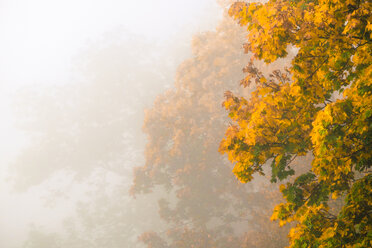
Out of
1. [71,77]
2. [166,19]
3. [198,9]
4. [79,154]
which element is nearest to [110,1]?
[166,19]

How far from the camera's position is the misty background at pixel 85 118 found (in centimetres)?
3372

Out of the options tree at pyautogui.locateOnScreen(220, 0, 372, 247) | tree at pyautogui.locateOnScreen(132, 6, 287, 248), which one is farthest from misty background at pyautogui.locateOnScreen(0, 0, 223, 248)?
tree at pyautogui.locateOnScreen(220, 0, 372, 247)

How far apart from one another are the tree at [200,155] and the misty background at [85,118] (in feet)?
45.7

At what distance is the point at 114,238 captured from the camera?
31.2 meters

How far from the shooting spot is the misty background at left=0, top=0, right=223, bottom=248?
33.7 m

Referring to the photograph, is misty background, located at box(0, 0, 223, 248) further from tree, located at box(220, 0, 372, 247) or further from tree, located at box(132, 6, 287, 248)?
tree, located at box(220, 0, 372, 247)

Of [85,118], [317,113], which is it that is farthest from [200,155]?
[85,118]

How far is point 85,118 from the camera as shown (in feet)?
136

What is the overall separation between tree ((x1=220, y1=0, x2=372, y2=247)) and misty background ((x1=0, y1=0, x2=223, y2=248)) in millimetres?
27576

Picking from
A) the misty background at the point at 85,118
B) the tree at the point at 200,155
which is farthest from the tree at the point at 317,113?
the misty background at the point at 85,118

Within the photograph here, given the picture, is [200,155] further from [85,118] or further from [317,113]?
[85,118]

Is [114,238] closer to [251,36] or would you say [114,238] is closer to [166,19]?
[251,36]

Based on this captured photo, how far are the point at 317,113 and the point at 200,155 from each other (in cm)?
1349

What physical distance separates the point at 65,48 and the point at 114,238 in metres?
39.7
